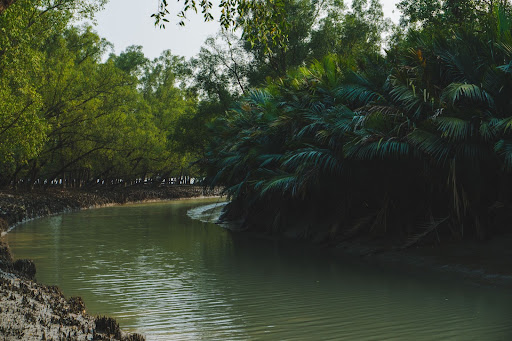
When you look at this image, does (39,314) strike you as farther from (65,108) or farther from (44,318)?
(65,108)

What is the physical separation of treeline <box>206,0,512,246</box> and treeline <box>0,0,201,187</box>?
9.92 meters

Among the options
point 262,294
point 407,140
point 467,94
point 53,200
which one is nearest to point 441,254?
point 407,140

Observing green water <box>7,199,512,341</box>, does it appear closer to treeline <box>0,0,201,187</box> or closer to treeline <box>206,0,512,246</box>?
treeline <box>206,0,512,246</box>

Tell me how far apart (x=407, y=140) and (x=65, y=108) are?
2578cm

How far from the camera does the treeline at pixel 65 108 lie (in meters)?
21.3

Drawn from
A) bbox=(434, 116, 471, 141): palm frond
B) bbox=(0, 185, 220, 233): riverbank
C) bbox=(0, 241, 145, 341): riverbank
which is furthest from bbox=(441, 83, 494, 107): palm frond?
bbox=(0, 185, 220, 233): riverbank

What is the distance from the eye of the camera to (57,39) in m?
38.0

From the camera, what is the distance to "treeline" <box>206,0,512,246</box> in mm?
11328

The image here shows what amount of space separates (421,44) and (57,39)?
100ft

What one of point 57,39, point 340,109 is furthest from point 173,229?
point 57,39

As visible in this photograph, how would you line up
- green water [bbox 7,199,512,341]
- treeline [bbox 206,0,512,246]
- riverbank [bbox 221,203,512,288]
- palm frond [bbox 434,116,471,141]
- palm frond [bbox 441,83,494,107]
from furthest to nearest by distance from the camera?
treeline [bbox 206,0,512,246], palm frond [bbox 441,83,494,107], palm frond [bbox 434,116,471,141], riverbank [bbox 221,203,512,288], green water [bbox 7,199,512,341]

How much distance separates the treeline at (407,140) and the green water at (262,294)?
1.69 metres

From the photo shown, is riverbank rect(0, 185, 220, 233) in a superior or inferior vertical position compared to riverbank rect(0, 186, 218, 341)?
superior

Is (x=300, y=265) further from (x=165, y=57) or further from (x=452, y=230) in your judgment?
(x=165, y=57)
